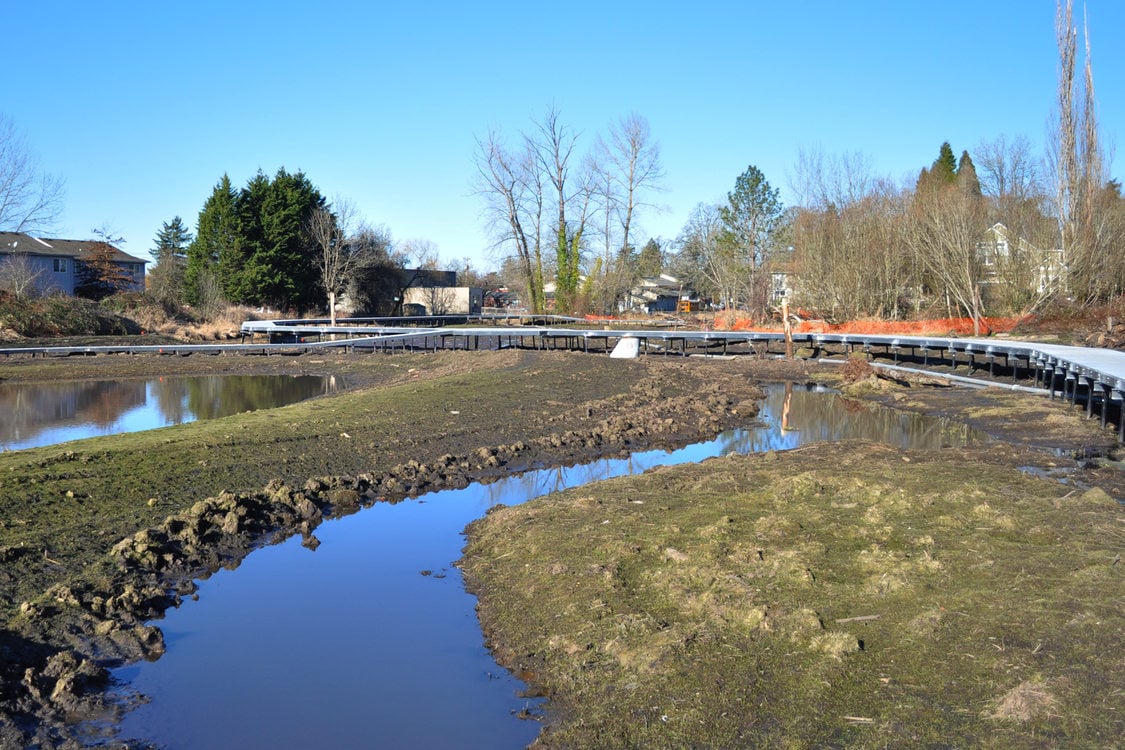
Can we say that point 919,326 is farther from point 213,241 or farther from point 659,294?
point 659,294

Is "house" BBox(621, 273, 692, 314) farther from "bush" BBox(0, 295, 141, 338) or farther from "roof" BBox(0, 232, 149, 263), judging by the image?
"bush" BBox(0, 295, 141, 338)

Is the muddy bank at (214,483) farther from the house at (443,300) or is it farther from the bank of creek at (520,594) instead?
the house at (443,300)

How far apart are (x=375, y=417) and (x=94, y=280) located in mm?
54067

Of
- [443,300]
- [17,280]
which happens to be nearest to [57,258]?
[17,280]

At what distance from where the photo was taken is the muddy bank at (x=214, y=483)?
6355 mm

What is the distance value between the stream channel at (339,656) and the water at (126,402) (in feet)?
30.1

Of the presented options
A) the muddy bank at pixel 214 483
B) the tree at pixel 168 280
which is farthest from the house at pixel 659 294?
the muddy bank at pixel 214 483

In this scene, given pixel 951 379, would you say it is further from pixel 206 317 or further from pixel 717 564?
pixel 206 317

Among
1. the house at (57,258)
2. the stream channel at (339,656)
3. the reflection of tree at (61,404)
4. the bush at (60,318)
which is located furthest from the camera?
the house at (57,258)

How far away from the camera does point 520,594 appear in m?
7.35

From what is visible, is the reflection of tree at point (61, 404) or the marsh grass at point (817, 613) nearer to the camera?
the marsh grass at point (817, 613)

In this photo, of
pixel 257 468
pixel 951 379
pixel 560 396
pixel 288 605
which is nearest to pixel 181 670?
pixel 288 605

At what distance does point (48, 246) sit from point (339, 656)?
64.5 m

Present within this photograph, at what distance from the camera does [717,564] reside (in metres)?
7.19
